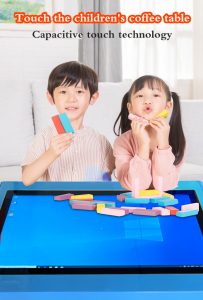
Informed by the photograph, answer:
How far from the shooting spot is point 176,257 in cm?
60

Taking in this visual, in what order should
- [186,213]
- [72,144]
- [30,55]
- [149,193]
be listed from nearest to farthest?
[186,213] < [149,193] < [72,144] < [30,55]

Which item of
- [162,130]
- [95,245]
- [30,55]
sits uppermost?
[30,55]

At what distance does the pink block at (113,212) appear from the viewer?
746 mm

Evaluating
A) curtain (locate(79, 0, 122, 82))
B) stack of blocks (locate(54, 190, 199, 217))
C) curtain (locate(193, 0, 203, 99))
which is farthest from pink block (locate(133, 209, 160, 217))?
curtain (locate(193, 0, 203, 99))

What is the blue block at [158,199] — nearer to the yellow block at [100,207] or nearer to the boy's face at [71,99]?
the yellow block at [100,207]

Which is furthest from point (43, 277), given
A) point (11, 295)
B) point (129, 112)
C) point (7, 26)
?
point (7, 26)

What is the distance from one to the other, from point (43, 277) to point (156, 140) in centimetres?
38

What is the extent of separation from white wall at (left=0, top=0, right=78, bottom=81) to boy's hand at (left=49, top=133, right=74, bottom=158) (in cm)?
57

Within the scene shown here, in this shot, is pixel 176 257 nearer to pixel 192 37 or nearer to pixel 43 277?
pixel 43 277

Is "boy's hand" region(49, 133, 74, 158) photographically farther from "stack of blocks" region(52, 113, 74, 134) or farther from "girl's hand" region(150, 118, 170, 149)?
"girl's hand" region(150, 118, 170, 149)

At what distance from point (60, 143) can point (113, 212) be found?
→ 180 mm

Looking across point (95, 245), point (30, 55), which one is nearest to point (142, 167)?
point (95, 245)

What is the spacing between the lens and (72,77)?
941mm

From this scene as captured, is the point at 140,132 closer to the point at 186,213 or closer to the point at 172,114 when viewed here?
the point at 172,114
